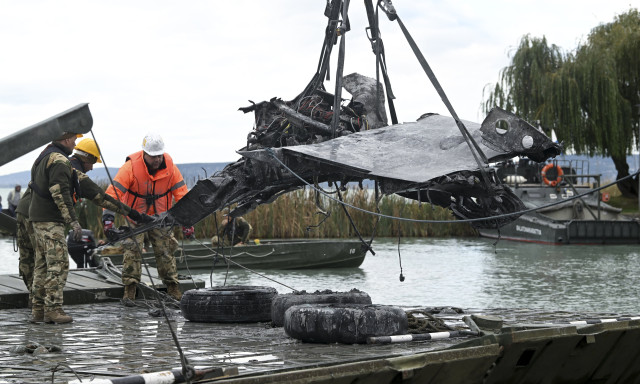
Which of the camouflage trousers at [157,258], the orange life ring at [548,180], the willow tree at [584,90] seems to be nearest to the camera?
the camouflage trousers at [157,258]

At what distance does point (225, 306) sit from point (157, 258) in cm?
189

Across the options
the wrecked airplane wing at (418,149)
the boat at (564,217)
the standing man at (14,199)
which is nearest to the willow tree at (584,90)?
the boat at (564,217)

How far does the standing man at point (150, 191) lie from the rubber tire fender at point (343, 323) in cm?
299

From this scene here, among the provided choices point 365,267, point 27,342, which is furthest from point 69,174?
point 365,267

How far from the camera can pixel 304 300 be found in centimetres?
775

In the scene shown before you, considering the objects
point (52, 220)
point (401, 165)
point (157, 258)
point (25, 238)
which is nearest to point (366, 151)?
point (401, 165)

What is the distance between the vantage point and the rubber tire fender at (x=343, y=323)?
21.7 feet

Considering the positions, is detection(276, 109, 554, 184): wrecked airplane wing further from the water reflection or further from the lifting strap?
the water reflection

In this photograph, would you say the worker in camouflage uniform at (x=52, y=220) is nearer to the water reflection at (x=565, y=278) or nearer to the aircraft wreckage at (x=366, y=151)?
the aircraft wreckage at (x=366, y=151)

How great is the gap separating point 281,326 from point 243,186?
4.91ft

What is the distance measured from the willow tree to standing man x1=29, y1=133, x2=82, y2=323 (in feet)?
80.0

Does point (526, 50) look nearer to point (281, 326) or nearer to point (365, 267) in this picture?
point (365, 267)

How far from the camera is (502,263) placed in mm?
21625

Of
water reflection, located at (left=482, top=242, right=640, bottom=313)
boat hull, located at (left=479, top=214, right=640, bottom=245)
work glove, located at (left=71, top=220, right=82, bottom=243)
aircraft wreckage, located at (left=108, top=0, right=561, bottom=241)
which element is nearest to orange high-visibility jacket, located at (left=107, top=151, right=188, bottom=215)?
work glove, located at (left=71, top=220, right=82, bottom=243)
